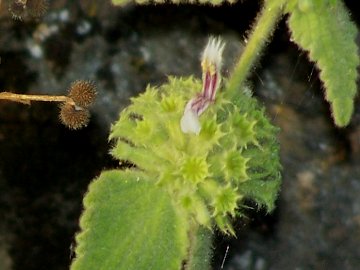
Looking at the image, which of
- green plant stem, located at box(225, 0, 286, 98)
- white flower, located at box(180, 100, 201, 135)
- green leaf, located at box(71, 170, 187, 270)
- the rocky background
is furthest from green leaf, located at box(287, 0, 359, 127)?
the rocky background

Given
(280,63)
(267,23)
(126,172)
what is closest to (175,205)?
(126,172)

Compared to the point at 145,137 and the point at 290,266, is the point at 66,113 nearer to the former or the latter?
the point at 145,137

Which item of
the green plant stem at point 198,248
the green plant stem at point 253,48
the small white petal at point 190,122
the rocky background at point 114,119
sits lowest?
the green plant stem at point 198,248

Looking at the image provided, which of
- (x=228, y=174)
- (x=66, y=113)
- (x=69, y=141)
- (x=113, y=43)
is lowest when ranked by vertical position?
(x=228, y=174)

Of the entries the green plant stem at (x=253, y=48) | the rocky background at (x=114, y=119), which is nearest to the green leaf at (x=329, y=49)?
the green plant stem at (x=253, y=48)

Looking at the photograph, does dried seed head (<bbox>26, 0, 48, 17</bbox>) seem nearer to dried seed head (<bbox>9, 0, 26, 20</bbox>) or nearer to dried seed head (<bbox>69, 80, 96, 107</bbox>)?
dried seed head (<bbox>9, 0, 26, 20</bbox>)

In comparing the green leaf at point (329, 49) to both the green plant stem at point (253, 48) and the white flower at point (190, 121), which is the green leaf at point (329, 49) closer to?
the green plant stem at point (253, 48)
